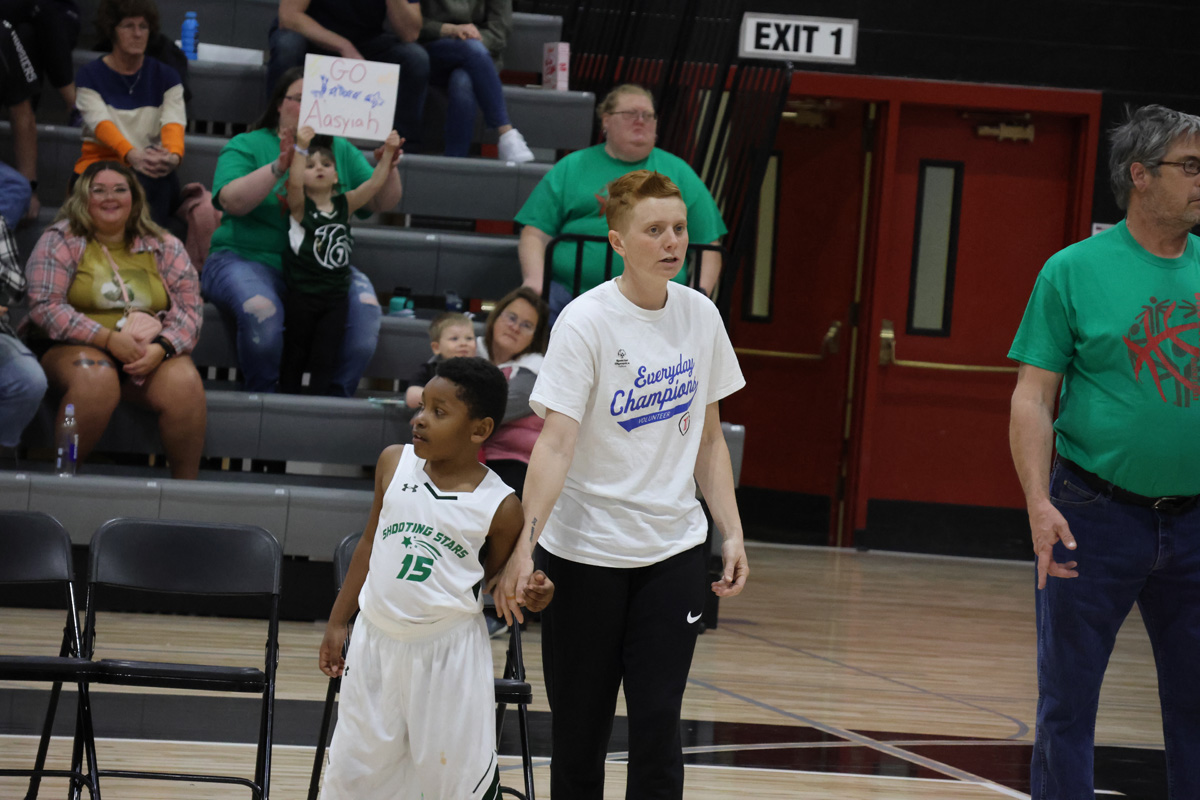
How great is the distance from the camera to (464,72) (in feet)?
22.2

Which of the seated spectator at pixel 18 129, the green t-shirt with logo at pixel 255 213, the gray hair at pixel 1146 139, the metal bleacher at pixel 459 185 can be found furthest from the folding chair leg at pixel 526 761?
the metal bleacher at pixel 459 185

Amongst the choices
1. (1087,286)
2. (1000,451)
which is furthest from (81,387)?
(1000,451)

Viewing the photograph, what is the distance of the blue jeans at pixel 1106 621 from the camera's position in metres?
2.77

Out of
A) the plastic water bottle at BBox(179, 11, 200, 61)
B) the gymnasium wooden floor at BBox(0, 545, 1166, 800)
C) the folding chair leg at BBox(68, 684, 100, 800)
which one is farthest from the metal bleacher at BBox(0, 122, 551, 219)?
the folding chair leg at BBox(68, 684, 100, 800)

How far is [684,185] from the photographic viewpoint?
5.86 meters

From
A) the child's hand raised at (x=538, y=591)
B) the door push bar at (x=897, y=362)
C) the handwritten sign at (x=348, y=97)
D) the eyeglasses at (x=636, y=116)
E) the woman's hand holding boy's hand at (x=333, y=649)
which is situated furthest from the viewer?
the door push bar at (x=897, y=362)

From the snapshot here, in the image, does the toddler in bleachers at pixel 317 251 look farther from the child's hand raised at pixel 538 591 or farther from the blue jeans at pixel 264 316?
the child's hand raised at pixel 538 591

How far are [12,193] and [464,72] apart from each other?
2.18 metres

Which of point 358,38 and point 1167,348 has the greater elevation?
point 358,38

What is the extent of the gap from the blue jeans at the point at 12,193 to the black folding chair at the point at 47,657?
249 cm

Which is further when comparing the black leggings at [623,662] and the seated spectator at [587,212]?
the seated spectator at [587,212]

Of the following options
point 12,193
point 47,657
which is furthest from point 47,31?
point 47,657

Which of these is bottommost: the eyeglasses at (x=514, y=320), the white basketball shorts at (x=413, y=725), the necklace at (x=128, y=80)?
the white basketball shorts at (x=413, y=725)

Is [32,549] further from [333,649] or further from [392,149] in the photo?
[392,149]
